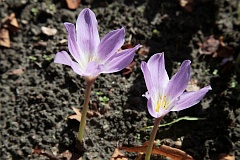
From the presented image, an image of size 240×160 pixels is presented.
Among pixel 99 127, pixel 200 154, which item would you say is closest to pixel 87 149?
pixel 99 127

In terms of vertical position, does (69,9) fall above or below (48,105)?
above

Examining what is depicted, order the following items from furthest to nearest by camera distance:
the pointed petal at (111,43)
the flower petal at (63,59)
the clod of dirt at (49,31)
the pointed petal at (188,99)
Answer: the clod of dirt at (49,31) < the pointed petal at (111,43) < the pointed petal at (188,99) < the flower petal at (63,59)

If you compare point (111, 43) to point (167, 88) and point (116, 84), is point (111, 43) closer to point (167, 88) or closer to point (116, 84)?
point (167, 88)

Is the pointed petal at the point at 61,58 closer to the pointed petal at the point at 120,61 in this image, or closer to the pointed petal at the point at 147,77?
the pointed petal at the point at 120,61

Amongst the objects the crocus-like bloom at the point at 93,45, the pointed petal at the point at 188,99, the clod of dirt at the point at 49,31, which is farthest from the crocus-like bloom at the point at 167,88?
the clod of dirt at the point at 49,31

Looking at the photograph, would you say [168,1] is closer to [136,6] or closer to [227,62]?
[136,6]

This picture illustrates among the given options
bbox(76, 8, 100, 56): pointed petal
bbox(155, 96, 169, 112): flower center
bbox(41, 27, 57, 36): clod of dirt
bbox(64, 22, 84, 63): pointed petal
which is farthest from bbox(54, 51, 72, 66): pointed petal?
bbox(41, 27, 57, 36): clod of dirt
